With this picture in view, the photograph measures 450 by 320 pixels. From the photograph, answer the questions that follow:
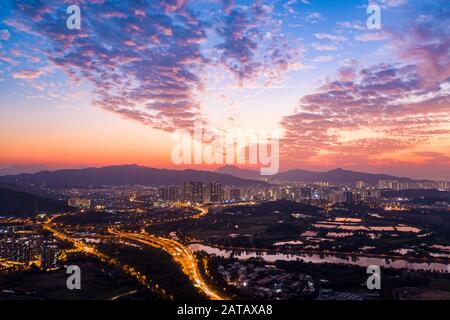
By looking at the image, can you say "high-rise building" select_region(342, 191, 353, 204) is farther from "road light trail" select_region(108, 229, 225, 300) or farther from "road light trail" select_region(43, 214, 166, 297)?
"road light trail" select_region(43, 214, 166, 297)

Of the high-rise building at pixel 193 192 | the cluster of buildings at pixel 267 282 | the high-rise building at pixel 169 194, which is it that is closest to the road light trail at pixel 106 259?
the cluster of buildings at pixel 267 282

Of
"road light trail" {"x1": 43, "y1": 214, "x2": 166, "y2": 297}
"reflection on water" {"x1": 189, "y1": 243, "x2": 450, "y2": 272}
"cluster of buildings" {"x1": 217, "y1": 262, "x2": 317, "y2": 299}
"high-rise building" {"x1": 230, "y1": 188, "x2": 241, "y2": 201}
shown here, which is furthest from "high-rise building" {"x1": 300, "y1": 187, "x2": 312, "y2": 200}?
"cluster of buildings" {"x1": 217, "y1": 262, "x2": 317, "y2": 299}

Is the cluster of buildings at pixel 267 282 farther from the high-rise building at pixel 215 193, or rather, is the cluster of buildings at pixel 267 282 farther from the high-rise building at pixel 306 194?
the high-rise building at pixel 306 194

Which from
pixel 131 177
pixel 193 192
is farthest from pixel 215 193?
pixel 131 177

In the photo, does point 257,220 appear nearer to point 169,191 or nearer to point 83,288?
point 169,191
